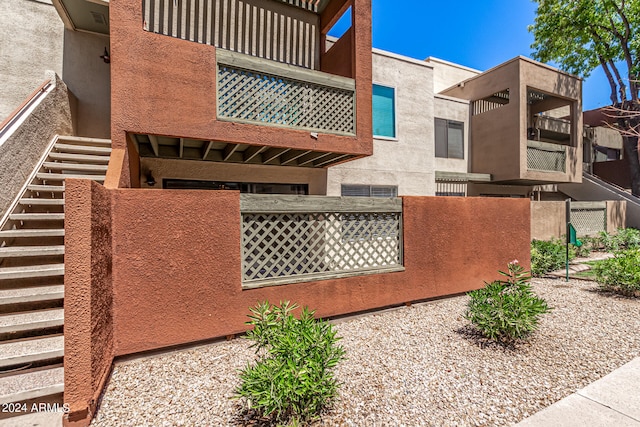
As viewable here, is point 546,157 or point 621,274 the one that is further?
point 546,157

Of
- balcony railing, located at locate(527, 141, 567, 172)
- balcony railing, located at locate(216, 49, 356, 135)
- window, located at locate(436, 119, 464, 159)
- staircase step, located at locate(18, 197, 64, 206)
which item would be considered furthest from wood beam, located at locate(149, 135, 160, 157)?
balcony railing, located at locate(527, 141, 567, 172)

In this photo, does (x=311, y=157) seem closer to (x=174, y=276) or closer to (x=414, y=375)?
(x=174, y=276)

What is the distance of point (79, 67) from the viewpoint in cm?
685

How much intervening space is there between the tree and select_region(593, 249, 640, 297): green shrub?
12.3 meters

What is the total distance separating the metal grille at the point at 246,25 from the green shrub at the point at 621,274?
29.5ft

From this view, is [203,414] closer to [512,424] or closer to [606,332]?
[512,424]

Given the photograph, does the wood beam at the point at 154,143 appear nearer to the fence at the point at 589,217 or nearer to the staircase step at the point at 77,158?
the staircase step at the point at 77,158

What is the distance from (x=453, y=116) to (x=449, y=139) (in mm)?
1064

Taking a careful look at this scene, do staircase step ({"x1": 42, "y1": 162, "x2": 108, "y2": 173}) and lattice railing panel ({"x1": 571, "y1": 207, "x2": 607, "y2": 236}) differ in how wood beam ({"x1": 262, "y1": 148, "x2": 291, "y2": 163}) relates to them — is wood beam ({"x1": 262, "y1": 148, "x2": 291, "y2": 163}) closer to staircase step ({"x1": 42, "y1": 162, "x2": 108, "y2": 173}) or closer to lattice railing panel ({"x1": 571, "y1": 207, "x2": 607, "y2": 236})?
staircase step ({"x1": 42, "y1": 162, "x2": 108, "y2": 173})

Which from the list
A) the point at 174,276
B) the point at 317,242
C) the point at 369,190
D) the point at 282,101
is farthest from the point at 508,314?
the point at 369,190

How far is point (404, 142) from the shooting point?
32.8 feet

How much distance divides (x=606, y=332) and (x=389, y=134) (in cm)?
723

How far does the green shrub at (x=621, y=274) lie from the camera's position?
6.29 meters

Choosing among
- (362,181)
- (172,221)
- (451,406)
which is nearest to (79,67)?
(172,221)
